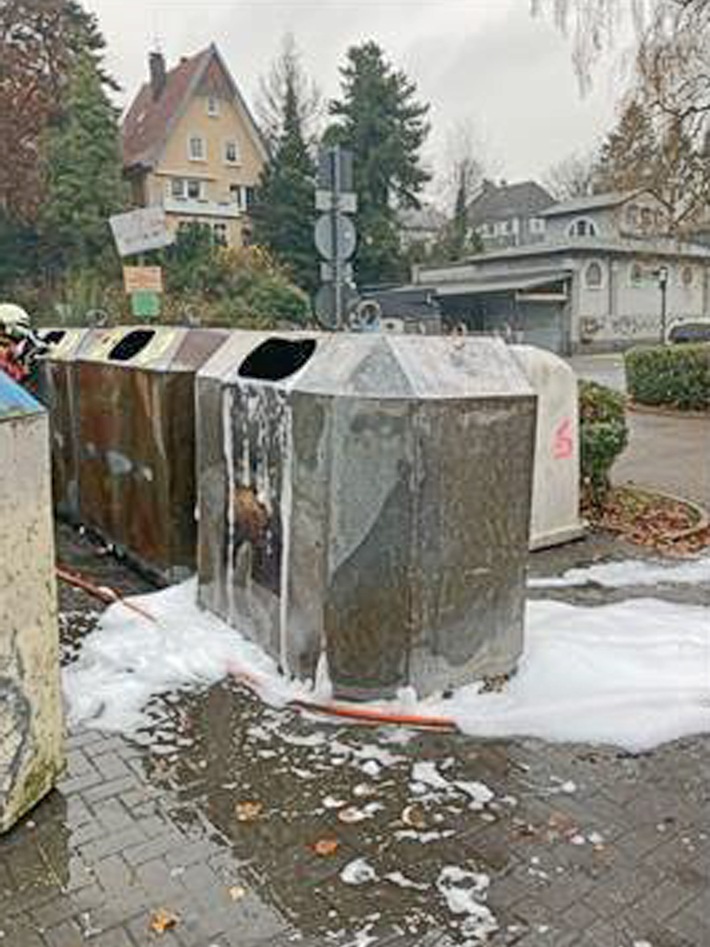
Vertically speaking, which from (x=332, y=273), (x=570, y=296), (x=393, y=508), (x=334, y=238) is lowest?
(x=393, y=508)

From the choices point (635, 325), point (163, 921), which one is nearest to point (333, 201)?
point (163, 921)

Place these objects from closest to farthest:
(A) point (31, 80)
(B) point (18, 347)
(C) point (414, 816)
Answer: (C) point (414, 816) < (B) point (18, 347) < (A) point (31, 80)

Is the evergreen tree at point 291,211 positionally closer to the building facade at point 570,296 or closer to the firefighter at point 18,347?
the building facade at point 570,296

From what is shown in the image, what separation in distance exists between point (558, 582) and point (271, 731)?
258 centimetres

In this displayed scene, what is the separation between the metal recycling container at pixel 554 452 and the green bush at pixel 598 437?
459mm

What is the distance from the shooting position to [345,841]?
2.86 metres

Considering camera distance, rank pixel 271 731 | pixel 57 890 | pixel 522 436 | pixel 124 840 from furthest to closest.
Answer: pixel 522 436 < pixel 271 731 < pixel 124 840 < pixel 57 890

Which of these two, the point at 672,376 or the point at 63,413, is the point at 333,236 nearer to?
the point at 63,413

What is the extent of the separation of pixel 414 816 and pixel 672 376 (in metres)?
13.1

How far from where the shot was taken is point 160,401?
5.22m

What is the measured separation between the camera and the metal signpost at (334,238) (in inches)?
308

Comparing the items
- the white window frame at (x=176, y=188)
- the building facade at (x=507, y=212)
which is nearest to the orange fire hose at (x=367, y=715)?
the white window frame at (x=176, y=188)

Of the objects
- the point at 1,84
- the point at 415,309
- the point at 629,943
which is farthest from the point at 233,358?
the point at 1,84

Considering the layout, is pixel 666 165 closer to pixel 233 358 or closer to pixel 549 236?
pixel 233 358
